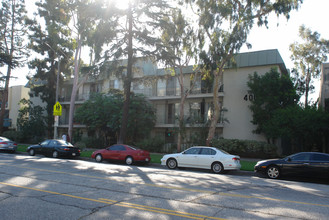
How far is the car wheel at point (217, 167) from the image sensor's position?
46.6 feet

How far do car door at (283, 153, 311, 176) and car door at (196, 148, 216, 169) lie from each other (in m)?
3.48

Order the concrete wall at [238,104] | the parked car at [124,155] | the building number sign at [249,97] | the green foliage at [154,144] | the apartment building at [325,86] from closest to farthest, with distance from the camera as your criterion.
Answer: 1. the parked car at [124,155]
2. the apartment building at [325,86]
3. the building number sign at [249,97]
4. the concrete wall at [238,104]
5. the green foliage at [154,144]

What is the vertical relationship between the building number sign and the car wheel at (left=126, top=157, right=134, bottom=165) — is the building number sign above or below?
above

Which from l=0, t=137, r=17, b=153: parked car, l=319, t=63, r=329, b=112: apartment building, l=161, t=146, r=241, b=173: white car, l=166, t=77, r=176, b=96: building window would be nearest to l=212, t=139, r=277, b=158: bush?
l=319, t=63, r=329, b=112: apartment building

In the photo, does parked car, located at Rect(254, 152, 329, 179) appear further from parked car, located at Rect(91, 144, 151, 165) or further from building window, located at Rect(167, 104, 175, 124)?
building window, located at Rect(167, 104, 175, 124)

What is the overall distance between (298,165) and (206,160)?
4307 mm

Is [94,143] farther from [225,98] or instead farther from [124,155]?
[225,98]

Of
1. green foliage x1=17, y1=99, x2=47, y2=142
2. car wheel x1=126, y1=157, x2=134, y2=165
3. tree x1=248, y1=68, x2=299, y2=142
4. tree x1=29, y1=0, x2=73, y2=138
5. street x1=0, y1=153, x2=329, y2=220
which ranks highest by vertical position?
tree x1=29, y1=0, x2=73, y2=138

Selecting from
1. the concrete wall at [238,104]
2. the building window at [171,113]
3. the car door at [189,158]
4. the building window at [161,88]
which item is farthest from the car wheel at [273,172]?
the building window at [161,88]

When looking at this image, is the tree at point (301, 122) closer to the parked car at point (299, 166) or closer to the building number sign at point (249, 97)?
the building number sign at point (249, 97)

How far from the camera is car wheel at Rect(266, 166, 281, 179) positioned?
41.8 ft

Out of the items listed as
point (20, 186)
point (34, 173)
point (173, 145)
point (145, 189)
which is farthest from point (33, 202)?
point (173, 145)

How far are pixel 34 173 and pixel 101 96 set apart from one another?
1914 cm

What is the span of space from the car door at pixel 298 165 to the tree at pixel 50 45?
2068cm
